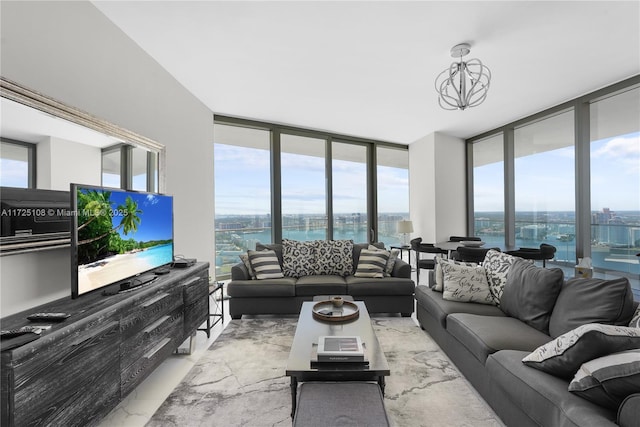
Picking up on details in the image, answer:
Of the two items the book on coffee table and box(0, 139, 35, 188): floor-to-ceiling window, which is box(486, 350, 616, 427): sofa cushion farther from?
box(0, 139, 35, 188): floor-to-ceiling window

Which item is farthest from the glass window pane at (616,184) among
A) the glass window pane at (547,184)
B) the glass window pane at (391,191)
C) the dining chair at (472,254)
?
the glass window pane at (391,191)

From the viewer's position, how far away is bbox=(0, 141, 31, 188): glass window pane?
162cm

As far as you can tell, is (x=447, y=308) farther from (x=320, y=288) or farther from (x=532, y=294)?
(x=320, y=288)

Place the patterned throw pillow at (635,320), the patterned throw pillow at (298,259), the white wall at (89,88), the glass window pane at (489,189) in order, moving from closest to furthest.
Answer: the patterned throw pillow at (635,320)
the white wall at (89,88)
the patterned throw pillow at (298,259)
the glass window pane at (489,189)

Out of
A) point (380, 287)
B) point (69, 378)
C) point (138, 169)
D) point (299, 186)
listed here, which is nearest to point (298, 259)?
point (380, 287)

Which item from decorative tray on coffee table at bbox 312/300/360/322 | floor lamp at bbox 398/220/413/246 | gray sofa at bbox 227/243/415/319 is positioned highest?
floor lamp at bbox 398/220/413/246

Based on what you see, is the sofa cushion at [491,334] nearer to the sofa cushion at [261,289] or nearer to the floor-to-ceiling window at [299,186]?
the sofa cushion at [261,289]

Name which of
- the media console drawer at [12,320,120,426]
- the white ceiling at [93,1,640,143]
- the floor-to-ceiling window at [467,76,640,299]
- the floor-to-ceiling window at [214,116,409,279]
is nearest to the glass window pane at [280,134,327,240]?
the floor-to-ceiling window at [214,116,409,279]

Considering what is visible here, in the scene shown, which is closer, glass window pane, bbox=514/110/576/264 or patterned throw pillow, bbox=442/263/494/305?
patterned throw pillow, bbox=442/263/494/305

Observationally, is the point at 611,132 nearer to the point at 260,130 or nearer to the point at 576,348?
the point at 576,348

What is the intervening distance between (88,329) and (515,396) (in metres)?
2.29

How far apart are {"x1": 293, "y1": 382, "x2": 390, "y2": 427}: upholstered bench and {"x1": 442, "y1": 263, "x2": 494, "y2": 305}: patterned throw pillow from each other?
163 cm

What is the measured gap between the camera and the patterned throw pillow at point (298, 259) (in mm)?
4219

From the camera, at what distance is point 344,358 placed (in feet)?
6.02
